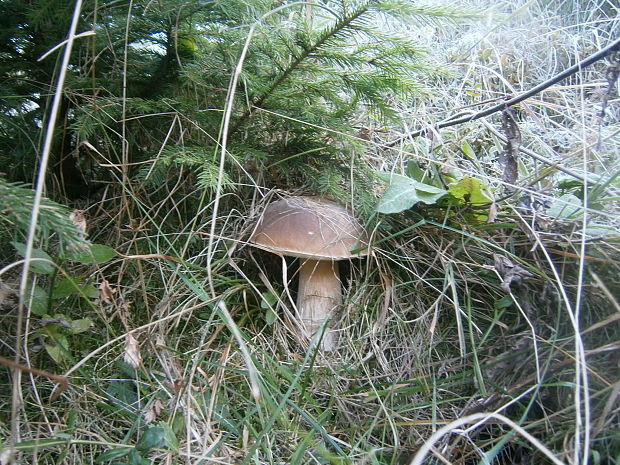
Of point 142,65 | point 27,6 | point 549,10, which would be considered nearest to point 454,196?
point 142,65

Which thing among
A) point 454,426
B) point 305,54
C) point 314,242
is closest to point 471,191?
point 314,242

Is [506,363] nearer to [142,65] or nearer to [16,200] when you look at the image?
[16,200]

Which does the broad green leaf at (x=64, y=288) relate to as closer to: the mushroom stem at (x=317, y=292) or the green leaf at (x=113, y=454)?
the green leaf at (x=113, y=454)

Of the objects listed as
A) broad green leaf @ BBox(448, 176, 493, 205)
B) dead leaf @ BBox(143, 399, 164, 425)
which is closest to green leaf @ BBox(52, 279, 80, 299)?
dead leaf @ BBox(143, 399, 164, 425)

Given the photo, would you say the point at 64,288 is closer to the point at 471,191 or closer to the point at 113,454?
the point at 113,454

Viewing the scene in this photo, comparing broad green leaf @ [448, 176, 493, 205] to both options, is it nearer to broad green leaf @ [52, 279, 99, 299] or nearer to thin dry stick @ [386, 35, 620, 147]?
thin dry stick @ [386, 35, 620, 147]

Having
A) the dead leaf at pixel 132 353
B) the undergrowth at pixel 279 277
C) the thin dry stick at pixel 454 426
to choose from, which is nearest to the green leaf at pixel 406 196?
the undergrowth at pixel 279 277
